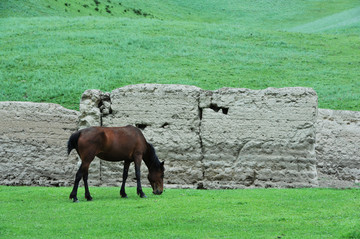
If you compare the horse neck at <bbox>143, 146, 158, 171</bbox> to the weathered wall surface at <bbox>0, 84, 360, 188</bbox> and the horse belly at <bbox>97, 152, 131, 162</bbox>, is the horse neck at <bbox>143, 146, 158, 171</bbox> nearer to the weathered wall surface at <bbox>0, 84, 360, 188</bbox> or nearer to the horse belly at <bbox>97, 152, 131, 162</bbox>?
the horse belly at <bbox>97, 152, 131, 162</bbox>

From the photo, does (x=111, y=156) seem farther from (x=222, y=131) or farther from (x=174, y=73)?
(x=174, y=73)

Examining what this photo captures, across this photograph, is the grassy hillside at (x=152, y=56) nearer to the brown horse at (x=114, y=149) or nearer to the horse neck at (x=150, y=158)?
the horse neck at (x=150, y=158)

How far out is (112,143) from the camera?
12594mm

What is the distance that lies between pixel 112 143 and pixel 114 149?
0.16m

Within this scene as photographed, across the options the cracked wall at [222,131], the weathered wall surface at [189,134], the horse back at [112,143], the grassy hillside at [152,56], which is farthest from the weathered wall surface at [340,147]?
the horse back at [112,143]

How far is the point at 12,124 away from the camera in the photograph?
1566 cm

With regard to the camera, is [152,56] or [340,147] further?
[152,56]

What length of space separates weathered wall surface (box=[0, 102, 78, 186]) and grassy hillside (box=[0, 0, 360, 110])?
16.4ft

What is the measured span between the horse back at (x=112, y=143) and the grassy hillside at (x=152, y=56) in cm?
826

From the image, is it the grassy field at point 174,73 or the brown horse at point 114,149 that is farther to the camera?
the brown horse at point 114,149

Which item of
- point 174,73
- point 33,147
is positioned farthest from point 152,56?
point 33,147

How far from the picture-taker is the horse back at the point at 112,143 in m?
12.2

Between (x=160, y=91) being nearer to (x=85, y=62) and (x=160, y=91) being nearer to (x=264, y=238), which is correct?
(x=264, y=238)

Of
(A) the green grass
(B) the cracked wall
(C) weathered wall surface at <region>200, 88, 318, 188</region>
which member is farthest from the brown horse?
(C) weathered wall surface at <region>200, 88, 318, 188</region>
